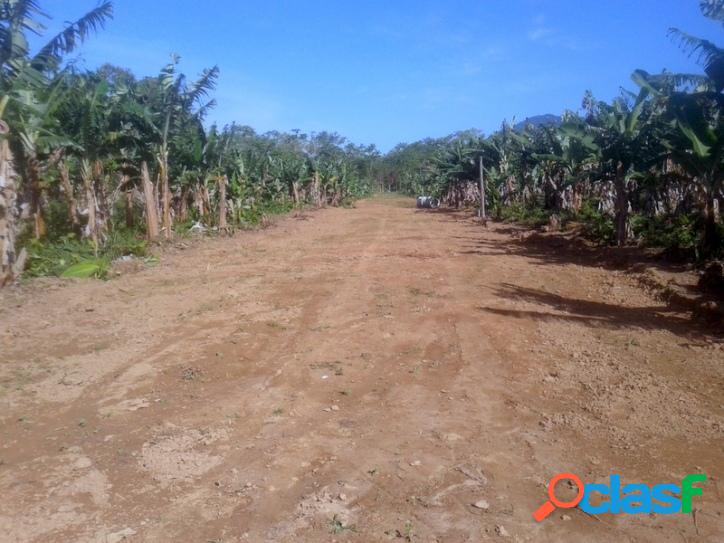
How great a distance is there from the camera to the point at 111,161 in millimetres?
16438

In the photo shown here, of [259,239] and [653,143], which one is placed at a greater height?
[653,143]

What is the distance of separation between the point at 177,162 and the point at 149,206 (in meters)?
2.69

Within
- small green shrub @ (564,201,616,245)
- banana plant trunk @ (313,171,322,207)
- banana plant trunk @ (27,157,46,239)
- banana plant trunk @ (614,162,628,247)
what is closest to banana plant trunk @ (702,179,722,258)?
banana plant trunk @ (614,162,628,247)

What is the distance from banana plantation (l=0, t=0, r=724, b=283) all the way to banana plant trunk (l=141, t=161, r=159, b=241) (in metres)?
0.04

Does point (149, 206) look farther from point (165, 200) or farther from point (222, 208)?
point (222, 208)

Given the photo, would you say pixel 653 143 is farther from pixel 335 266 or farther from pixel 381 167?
pixel 381 167

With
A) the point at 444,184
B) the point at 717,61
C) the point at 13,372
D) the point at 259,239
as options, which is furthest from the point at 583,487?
the point at 444,184

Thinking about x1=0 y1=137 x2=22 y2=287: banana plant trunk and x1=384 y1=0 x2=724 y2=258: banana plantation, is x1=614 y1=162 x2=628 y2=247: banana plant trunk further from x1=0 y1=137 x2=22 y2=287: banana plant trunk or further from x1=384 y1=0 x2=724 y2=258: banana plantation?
x1=0 y1=137 x2=22 y2=287: banana plant trunk

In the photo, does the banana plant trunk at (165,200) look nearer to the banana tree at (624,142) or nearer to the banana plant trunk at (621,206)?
the banana tree at (624,142)

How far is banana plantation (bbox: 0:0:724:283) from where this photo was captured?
35.1 ft

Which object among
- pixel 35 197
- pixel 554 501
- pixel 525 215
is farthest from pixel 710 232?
pixel 35 197

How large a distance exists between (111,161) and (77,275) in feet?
20.5

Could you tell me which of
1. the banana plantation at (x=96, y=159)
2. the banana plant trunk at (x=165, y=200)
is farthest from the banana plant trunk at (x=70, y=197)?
the banana plant trunk at (x=165, y=200)

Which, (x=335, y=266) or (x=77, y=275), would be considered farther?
(x=335, y=266)
